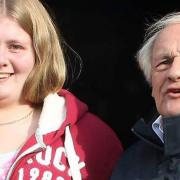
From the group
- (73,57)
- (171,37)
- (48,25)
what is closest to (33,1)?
(48,25)

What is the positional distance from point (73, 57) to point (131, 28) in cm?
43

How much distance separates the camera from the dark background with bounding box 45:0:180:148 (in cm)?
383

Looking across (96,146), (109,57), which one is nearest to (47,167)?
(96,146)

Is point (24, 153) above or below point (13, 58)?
below

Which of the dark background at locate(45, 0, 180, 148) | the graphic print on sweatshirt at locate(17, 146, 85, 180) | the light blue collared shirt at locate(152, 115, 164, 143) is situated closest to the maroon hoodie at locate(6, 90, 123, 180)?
the graphic print on sweatshirt at locate(17, 146, 85, 180)

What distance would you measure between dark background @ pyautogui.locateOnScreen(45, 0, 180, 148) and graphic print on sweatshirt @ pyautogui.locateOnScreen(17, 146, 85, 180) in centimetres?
188

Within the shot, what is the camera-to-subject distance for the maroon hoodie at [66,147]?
1918 millimetres

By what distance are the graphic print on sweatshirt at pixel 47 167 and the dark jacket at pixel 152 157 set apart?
17cm

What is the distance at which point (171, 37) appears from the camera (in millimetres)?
1876

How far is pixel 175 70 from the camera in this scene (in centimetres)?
178

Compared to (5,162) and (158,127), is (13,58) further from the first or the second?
(158,127)

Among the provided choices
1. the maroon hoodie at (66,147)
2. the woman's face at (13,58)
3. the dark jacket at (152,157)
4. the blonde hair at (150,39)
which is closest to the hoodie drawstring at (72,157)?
the maroon hoodie at (66,147)

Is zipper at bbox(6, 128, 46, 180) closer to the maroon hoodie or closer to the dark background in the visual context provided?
the maroon hoodie

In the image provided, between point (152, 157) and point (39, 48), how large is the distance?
1.82 ft
